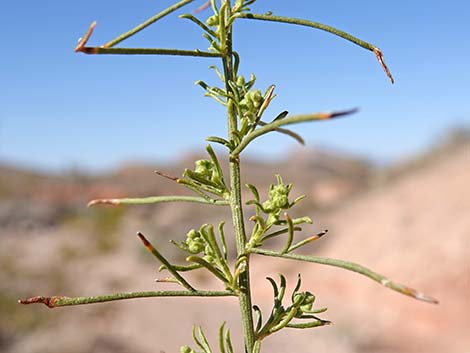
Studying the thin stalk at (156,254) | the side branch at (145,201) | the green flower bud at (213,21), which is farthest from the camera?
the green flower bud at (213,21)

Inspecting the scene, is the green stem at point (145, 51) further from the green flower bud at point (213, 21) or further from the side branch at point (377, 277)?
the side branch at point (377, 277)

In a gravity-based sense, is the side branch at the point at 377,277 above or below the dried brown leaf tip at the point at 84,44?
below

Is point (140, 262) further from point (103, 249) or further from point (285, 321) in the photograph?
point (285, 321)

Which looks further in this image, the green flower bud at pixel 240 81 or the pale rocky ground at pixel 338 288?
the pale rocky ground at pixel 338 288

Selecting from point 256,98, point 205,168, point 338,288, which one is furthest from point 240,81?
point 338,288

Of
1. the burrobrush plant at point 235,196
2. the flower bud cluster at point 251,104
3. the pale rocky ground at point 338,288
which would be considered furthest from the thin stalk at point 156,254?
the pale rocky ground at point 338,288

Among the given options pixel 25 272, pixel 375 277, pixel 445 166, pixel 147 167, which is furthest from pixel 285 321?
pixel 147 167

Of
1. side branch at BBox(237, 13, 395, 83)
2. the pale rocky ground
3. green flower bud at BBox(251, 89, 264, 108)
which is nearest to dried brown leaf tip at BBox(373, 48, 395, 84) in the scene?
side branch at BBox(237, 13, 395, 83)

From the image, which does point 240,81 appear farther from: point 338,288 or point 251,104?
point 338,288
